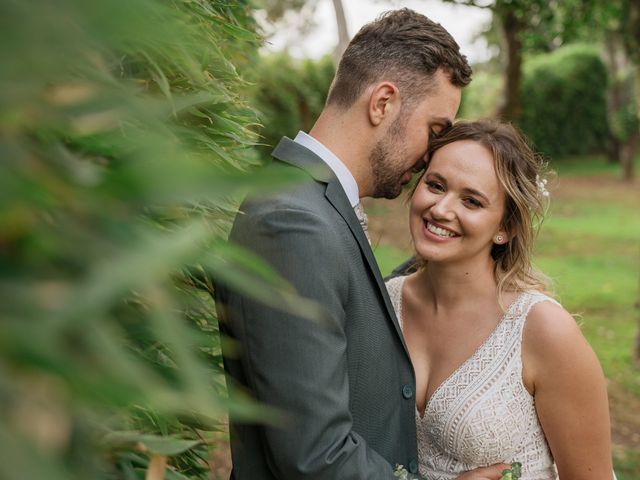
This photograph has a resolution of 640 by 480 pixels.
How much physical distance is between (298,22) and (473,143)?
32.8m

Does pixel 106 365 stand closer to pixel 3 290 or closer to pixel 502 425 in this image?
pixel 3 290

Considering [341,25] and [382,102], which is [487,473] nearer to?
[382,102]

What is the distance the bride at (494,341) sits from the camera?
8.36 feet

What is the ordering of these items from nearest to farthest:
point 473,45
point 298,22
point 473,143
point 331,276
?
point 331,276
point 473,143
point 298,22
point 473,45

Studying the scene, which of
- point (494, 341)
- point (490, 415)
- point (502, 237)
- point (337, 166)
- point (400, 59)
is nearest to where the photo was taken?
point (337, 166)

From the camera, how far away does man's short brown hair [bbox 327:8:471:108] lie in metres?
2.50

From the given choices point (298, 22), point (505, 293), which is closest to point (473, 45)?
point (298, 22)

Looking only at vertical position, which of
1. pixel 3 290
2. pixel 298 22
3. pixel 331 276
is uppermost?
pixel 3 290

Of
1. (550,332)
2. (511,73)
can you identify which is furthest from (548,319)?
(511,73)

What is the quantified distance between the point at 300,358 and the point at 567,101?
2617cm

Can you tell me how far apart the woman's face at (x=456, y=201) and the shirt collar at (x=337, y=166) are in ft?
1.18

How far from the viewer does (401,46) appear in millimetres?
2547

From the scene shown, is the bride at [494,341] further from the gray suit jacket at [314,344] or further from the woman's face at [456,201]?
the gray suit jacket at [314,344]

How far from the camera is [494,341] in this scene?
9.02 ft
